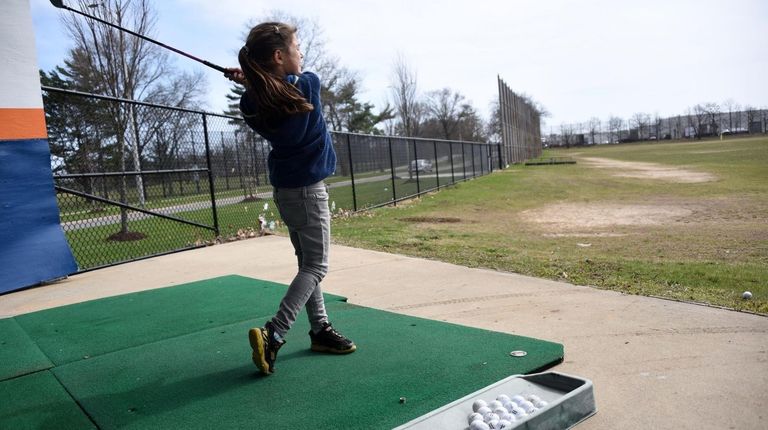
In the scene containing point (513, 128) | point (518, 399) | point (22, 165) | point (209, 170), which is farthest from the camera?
point (513, 128)

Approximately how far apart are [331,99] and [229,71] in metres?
38.5

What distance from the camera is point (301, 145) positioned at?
117 inches

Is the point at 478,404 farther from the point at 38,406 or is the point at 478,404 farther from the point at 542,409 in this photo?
the point at 38,406

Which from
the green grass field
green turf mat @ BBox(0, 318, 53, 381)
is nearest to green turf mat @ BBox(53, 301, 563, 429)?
green turf mat @ BBox(0, 318, 53, 381)

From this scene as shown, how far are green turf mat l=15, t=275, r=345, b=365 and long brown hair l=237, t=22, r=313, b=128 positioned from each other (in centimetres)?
194

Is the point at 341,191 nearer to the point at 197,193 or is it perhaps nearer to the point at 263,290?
the point at 197,193

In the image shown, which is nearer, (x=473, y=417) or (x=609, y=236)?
(x=473, y=417)

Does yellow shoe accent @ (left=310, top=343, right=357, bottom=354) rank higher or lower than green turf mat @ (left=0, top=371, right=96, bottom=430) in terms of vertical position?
lower

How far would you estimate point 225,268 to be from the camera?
6559mm

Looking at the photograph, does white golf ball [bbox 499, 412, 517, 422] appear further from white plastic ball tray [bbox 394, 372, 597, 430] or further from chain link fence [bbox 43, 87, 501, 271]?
chain link fence [bbox 43, 87, 501, 271]

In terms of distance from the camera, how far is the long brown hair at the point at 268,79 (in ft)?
9.05

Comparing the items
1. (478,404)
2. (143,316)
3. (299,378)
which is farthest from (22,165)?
(478,404)

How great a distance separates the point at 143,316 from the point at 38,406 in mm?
1727

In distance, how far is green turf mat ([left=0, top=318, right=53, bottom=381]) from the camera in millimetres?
3283
